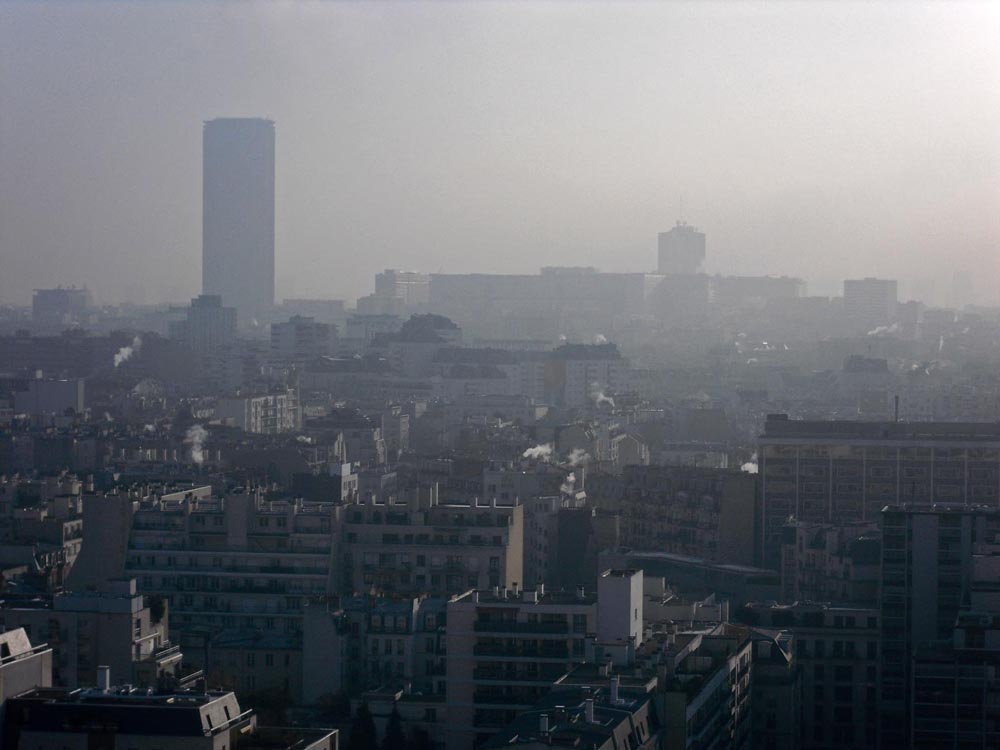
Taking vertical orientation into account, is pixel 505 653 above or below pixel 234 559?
below

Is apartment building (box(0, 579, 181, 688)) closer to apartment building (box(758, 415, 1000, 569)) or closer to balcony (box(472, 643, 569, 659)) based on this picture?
balcony (box(472, 643, 569, 659))

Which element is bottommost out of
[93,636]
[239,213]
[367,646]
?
[367,646]

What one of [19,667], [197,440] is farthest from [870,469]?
[19,667]

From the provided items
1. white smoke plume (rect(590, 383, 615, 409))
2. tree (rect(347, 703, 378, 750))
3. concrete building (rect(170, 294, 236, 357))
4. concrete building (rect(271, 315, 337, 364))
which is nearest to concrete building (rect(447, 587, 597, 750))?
tree (rect(347, 703, 378, 750))

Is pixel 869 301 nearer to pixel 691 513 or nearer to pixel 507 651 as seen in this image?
pixel 691 513

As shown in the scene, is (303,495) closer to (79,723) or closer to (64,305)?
(79,723)

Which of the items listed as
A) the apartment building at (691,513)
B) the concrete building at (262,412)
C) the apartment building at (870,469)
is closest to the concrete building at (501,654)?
the apartment building at (691,513)
